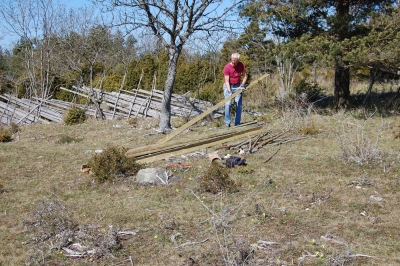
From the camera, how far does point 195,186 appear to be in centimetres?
561

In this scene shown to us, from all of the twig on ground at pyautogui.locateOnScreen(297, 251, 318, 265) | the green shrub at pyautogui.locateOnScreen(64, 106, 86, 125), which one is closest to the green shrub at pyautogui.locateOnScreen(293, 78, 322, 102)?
the green shrub at pyautogui.locateOnScreen(64, 106, 86, 125)

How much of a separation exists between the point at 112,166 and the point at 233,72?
12.9ft

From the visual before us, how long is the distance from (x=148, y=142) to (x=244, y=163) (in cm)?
311

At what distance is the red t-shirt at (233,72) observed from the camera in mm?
8758

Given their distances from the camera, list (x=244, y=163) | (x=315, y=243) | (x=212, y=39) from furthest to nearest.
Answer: (x=212, y=39)
(x=244, y=163)
(x=315, y=243)

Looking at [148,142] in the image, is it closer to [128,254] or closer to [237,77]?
[237,77]

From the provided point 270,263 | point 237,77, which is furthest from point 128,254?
point 237,77

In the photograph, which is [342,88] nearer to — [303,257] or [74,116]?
[74,116]

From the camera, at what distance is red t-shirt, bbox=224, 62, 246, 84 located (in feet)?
28.7

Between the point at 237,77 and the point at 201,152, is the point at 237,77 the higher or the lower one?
the higher one

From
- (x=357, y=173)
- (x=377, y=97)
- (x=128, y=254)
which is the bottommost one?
(x=128, y=254)

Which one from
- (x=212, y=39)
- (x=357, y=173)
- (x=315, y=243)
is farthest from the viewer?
(x=212, y=39)

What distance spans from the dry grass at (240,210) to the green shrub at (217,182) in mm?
89

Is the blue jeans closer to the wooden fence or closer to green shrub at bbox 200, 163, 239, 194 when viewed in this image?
the wooden fence
